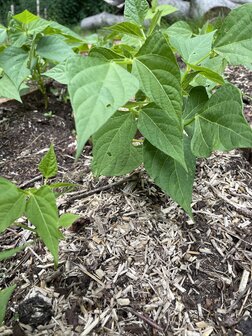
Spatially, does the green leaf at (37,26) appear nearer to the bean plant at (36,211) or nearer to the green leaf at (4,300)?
the bean plant at (36,211)

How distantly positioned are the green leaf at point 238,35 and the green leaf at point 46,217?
22.1 inches

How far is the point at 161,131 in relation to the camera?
0.90m

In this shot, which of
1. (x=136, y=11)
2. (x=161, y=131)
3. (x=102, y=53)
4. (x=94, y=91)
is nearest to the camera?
(x=94, y=91)

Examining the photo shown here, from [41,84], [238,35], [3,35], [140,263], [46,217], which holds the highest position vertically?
[238,35]

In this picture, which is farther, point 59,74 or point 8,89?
point 8,89

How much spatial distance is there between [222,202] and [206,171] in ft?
0.45

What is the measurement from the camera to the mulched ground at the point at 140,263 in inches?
37.2

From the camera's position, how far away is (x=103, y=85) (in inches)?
26.8

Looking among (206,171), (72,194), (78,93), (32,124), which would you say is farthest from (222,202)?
(32,124)

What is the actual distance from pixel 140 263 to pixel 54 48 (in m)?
0.76

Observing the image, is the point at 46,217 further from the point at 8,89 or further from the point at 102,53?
the point at 8,89

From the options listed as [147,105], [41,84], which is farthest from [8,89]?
[147,105]

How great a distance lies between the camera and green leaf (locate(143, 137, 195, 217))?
99 centimetres

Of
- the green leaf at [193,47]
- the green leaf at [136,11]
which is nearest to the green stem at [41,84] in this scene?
the green leaf at [136,11]
